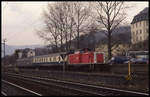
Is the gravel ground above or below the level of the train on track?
below

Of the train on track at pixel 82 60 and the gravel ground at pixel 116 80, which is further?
the train on track at pixel 82 60

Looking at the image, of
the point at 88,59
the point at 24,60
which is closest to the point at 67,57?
the point at 88,59

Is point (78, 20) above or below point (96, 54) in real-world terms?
above

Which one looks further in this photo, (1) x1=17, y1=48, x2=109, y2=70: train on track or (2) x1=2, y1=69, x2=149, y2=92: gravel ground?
(1) x1=17, y1=48, x2=109, y2=70: train on track

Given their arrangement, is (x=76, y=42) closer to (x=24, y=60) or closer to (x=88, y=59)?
(x=88, y=59)

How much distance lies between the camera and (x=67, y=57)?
40.4 meters

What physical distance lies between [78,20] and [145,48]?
540 inches

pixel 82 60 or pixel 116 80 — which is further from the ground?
pixel 82 60

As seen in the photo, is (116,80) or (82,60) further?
(82,60)

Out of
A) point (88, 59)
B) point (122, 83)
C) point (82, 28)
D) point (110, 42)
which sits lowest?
point (122, 83)

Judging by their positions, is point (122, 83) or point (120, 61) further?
point (120, 61)

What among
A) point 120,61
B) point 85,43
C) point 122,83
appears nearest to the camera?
point 122,83

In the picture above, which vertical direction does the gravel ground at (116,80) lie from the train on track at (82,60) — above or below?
below

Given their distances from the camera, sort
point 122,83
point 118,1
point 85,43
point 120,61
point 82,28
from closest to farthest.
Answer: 1. point 122,83
2. point 118,1
3. point 120,61
4. point 82,28
5. point 85,43
